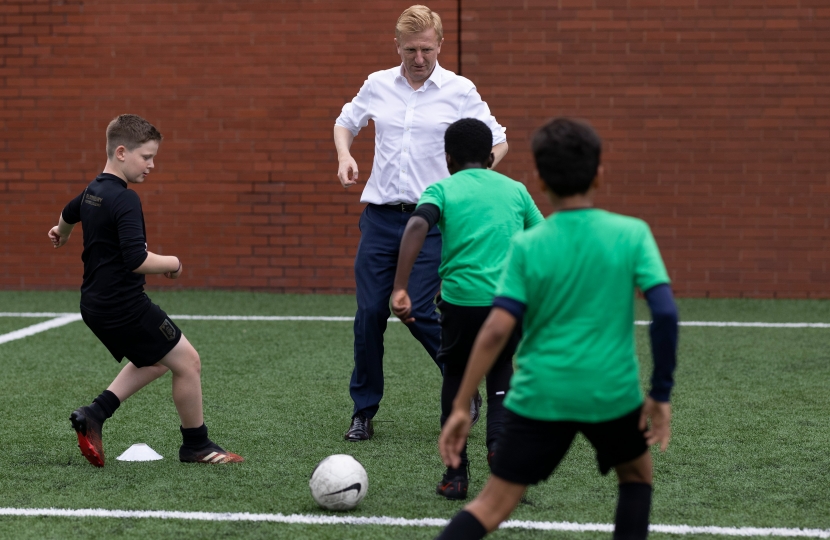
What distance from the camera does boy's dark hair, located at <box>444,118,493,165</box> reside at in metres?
3.82

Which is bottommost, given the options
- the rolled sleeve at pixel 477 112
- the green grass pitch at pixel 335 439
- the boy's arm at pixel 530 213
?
the green grass pitch at pixel 335 439

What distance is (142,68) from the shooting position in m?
10.6

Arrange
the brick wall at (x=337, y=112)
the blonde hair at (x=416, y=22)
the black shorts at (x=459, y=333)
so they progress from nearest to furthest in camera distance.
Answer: the black shorts at (x=459, y=333)
the blonde hair at (x=416, y=22)
the brick wall at (x=337, y=112)

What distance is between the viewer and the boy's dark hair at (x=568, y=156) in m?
2.59

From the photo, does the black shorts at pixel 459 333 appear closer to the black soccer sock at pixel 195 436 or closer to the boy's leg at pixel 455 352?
the boy's leg at pixel 455 352

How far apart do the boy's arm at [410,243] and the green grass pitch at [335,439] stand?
30.6 inches

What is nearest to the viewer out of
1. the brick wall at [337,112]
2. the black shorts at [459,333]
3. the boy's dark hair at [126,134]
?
the black shorts at [459,333]

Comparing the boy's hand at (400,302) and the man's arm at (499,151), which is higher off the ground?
the man's arm at (499,151)

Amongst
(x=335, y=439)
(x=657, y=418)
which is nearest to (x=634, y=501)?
(x=657, y=418)

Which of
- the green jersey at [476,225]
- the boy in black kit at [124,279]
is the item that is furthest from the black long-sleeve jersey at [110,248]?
the green jersey at [476,225]

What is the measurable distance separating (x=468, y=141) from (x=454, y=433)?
1438 mm

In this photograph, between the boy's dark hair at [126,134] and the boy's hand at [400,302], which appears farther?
the boy's dark hair at [126,134]

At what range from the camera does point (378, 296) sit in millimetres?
5035

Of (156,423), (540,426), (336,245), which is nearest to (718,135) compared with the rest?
(336,245)
